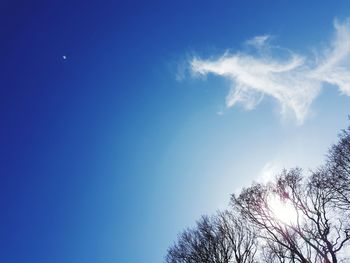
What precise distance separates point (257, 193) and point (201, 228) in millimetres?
7318

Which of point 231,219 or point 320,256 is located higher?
point 231,219

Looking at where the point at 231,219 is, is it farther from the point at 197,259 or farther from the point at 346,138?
the point at 346,138

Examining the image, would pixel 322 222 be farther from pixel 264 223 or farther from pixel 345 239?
pixel 264 223

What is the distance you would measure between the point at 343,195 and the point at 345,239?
3408 mm

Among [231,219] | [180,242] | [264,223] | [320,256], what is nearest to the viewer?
[320,256]

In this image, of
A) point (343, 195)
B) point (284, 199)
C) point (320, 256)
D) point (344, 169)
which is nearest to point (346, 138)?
point (344, 169)

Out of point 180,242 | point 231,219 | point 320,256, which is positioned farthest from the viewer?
point 180,242

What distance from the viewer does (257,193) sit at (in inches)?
1069

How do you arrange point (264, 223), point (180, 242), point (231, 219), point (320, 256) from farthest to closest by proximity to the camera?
1. point (180, 242)
2. point (231, 219)
3. point (264, 223)
4. point (320, 256)

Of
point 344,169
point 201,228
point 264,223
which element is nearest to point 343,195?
point 344,169

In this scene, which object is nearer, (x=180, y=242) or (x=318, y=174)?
(x=318, y=174)

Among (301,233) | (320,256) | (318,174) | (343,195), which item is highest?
(318,174)

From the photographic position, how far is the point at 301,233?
80.8ft

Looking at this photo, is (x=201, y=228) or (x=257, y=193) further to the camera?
(x=201, y=228)
